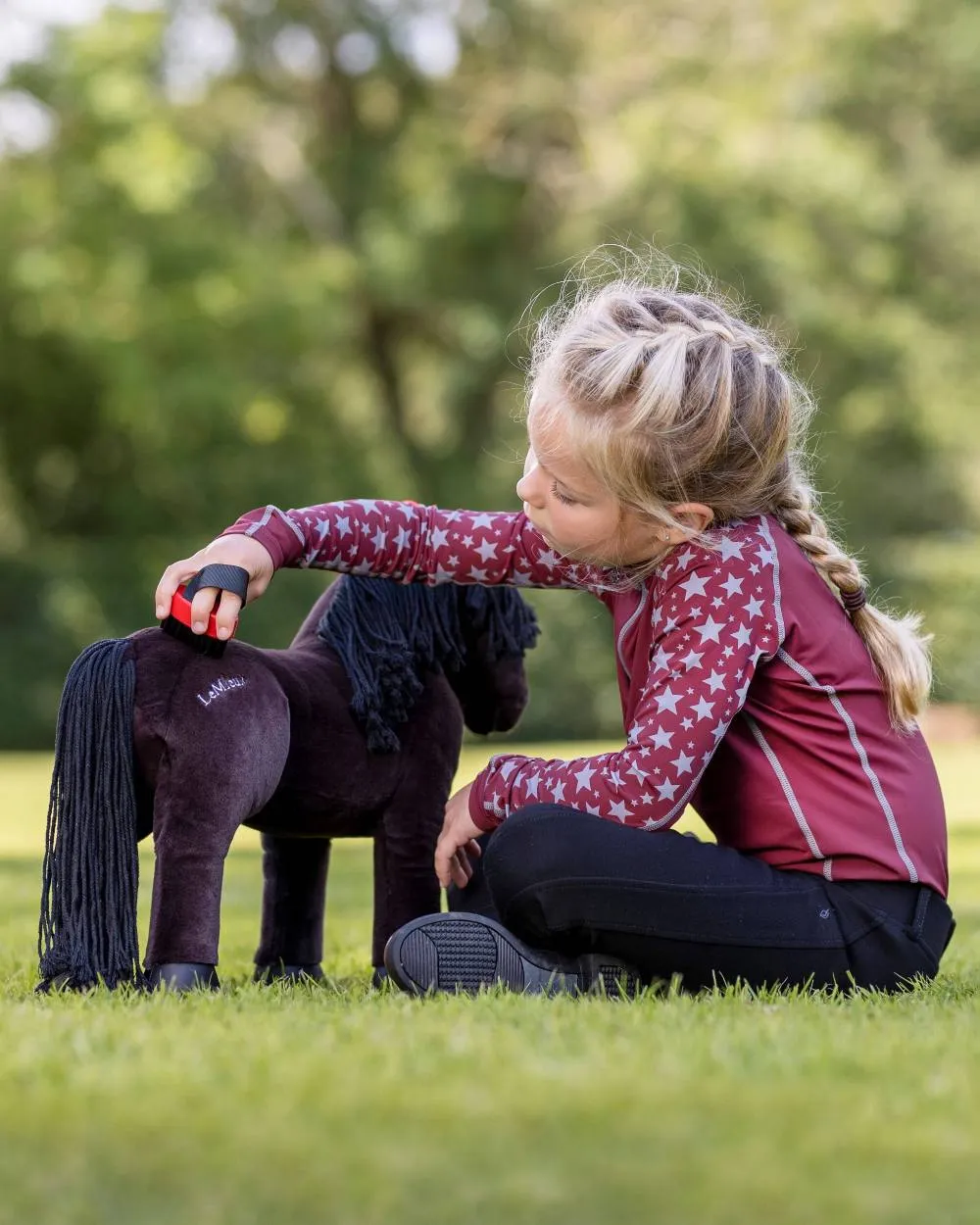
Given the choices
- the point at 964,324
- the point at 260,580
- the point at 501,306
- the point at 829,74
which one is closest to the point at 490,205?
the point at 501,306

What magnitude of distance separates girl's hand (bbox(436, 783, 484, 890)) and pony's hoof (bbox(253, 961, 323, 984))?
0.41 metres

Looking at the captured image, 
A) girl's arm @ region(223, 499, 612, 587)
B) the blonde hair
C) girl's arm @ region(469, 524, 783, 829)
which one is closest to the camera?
girl's arm @ region(469, 524, 783, 829)

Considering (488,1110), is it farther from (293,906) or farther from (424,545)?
(293,906)

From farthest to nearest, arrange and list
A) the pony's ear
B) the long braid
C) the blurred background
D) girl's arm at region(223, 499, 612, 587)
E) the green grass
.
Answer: the blurred background
the pony's ear
girl's arm at region(223, 499, 612, 587)
the long braid
the green grass

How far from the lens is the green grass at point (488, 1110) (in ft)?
5.53

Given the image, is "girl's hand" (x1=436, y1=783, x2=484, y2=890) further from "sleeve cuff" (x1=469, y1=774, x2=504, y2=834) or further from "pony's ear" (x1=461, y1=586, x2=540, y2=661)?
"pony's ear" (x1=461, y1=586, x2=540, y2=661)

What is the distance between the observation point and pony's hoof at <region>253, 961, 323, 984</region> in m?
3.56

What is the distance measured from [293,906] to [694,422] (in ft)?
4.72

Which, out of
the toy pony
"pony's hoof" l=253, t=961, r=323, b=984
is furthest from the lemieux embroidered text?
"pony's hoof" l=253, t=961, r=323, b=984

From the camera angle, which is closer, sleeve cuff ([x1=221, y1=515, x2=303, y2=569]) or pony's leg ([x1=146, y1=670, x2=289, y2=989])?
pony's leg ([x1=146, y1=670, x2=289, y2=989])

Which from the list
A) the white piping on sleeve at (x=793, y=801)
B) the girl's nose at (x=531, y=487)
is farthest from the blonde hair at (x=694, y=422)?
the white piping on sleeve at (x=793, y=801)

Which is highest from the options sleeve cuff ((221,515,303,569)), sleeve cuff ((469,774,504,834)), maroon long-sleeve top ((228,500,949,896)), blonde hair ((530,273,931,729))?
blonde hair ((530,273,931,729))

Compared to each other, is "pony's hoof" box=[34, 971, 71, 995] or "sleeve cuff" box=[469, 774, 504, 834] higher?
"sleeve cuff" box=[469, 774, 504, 834]

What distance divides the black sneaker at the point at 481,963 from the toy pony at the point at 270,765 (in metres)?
0.39
